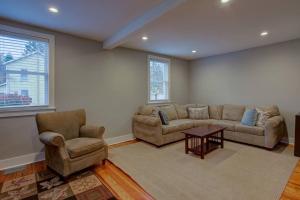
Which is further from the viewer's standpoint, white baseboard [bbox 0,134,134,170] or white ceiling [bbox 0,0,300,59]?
white baseboard [bbox 0,134,134,170]

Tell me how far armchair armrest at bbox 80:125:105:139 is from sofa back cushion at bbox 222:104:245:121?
11.8 feet

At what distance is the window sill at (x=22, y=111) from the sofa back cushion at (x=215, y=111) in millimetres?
4277

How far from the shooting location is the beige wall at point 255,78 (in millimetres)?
3982

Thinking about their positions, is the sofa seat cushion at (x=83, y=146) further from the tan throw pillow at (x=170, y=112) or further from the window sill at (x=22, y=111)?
the tan throw pillow at (x=170, y=112)

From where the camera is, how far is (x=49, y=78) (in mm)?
3223

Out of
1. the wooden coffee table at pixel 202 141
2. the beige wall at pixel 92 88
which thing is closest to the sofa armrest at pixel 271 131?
the wooden coffee table at pixel 202 141

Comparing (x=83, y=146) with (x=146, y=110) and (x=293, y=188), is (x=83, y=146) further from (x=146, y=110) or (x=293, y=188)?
(x=293, y=188)

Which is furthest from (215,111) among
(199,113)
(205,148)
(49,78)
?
(49,78)

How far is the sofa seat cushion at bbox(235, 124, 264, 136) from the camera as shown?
3.68m

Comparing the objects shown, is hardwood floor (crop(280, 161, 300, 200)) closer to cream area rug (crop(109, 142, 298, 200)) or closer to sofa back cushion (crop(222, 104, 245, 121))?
cream area rug (crop(109, 142, 298, 200))

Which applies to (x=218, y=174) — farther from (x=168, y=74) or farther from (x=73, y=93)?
(x=168, y=74)

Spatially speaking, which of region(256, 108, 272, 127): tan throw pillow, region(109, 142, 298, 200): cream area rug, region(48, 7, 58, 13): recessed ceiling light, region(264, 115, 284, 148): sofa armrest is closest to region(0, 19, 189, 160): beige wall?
region(48, 7, 58, 13): recessed ceiling light

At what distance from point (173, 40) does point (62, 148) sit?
314 cm

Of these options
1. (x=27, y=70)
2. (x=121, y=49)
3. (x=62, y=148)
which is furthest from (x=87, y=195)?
(x=121, y=49)
